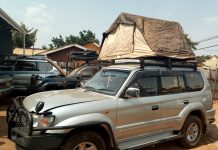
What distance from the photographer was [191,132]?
755 cm

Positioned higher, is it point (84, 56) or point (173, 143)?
point (84, 56)

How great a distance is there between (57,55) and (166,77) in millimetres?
30206

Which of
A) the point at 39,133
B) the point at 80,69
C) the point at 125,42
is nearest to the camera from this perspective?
the point at 39,133

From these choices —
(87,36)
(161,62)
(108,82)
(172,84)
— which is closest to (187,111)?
(172,84)

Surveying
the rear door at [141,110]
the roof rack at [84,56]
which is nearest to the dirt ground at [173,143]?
the rear door at [141,110]

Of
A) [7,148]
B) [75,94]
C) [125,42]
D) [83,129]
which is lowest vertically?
[7,148]

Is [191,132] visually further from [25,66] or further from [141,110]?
[25,66]

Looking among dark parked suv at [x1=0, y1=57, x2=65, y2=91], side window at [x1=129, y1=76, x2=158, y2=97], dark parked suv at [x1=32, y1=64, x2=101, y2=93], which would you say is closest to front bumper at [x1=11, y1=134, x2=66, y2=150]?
side window at [x1=129, y1=76, x2=158, y2=97]

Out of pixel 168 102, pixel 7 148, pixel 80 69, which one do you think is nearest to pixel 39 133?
pixel 7 148

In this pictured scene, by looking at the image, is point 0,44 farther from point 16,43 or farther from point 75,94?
point 16,43

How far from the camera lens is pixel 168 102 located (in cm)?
675

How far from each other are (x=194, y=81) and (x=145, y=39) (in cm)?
168

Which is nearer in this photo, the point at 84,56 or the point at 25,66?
the point at 25,66

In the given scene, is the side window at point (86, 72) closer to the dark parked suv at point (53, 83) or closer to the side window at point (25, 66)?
the dark parked suv at point (53, 83)
